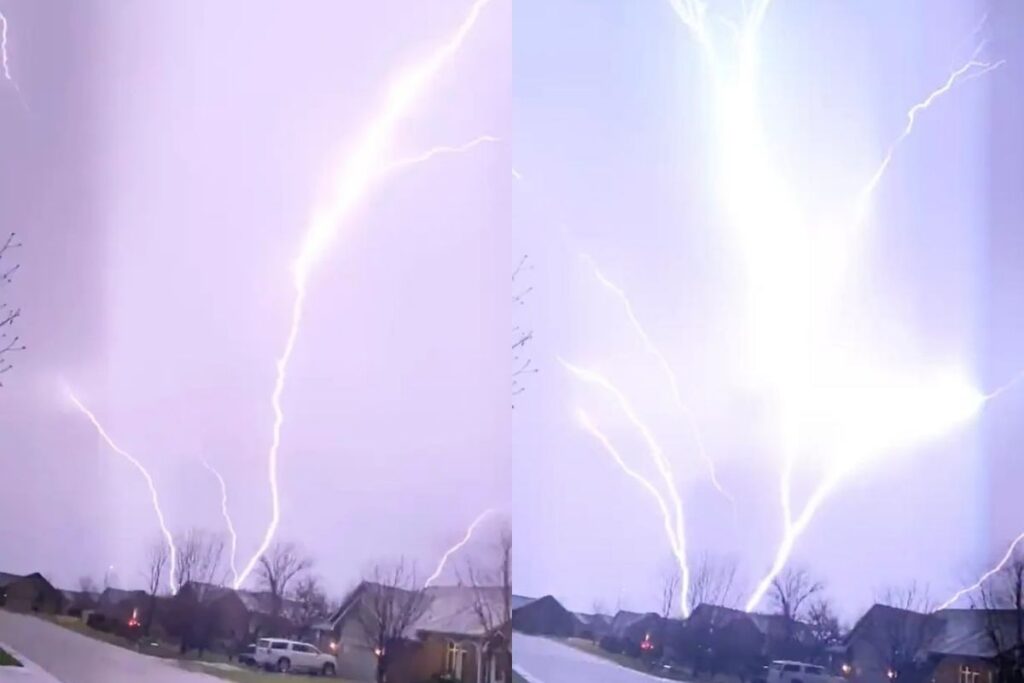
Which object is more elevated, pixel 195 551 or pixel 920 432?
pixel 920 432

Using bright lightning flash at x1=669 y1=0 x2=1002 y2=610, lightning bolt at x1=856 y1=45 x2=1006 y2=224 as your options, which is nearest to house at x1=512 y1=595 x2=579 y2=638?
bright lightning flash at x1=669 y1=0 x2=1002 y2=610

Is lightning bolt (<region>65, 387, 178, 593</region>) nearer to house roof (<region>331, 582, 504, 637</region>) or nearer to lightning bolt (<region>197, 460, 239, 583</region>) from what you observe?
lightning bolt (<region>197, 460, 239, 583</region>)

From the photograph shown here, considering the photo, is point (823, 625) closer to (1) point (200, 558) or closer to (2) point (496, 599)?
(2) point (496, 599)

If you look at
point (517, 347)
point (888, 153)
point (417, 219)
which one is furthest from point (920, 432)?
point (417, 219)

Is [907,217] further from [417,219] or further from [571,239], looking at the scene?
[417,219]

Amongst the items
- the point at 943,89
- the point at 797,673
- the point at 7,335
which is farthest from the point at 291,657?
the point at 943,89

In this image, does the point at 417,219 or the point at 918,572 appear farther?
the point at 417,219

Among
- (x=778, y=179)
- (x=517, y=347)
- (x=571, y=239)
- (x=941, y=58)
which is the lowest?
(x=517, y=347)
